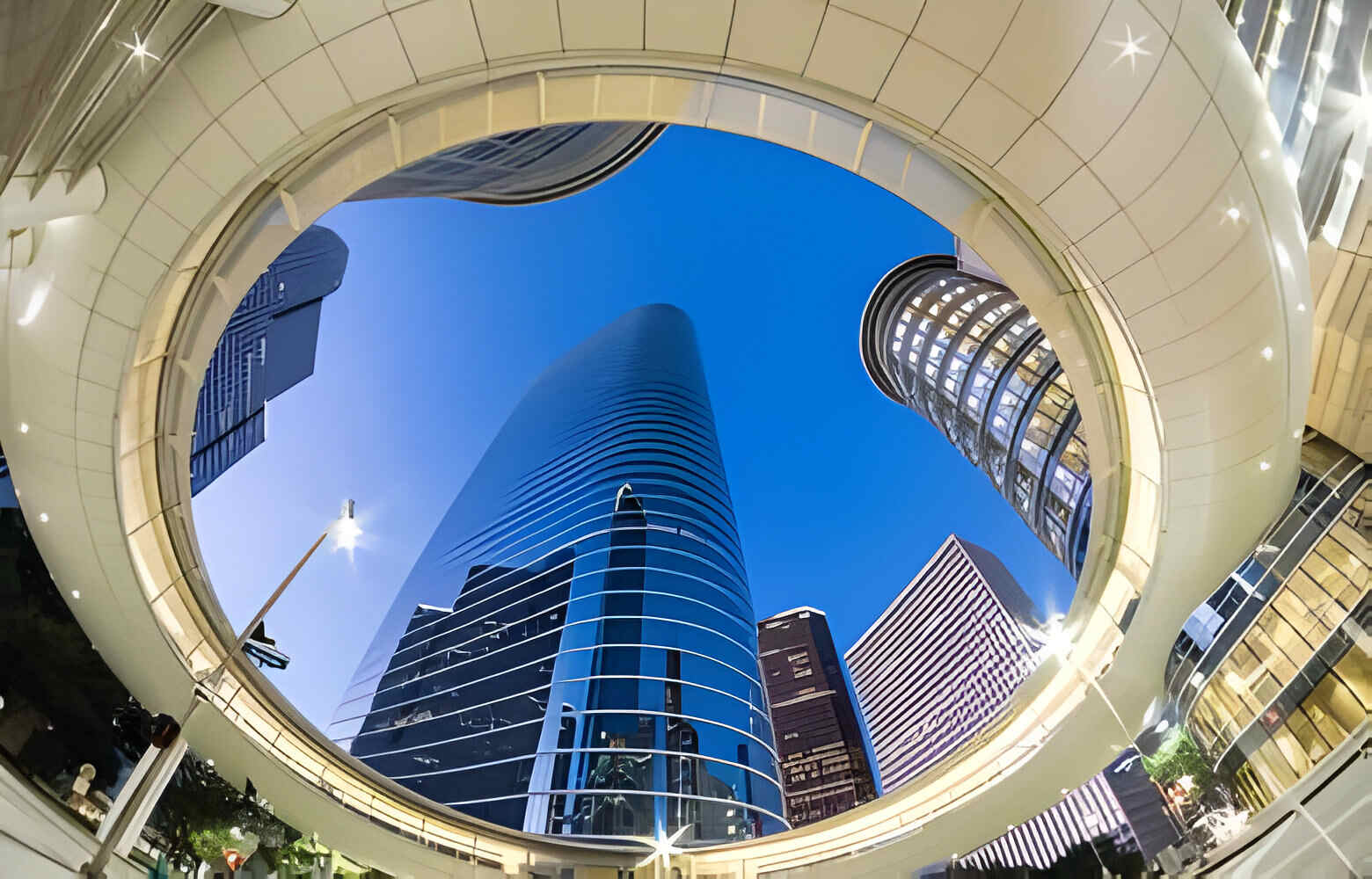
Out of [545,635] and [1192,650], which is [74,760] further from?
[545,635]

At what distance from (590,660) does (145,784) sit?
97.5ft

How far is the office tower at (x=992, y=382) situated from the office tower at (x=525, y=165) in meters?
14.1

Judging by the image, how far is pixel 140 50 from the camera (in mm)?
4562

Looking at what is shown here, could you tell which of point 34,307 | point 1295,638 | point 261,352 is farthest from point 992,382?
point 261,352

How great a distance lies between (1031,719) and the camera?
9.70 m

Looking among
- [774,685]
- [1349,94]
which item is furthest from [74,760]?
[774,685]

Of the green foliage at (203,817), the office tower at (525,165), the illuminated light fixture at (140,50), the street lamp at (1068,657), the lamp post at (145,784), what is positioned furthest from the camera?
the office tower at (525,165)

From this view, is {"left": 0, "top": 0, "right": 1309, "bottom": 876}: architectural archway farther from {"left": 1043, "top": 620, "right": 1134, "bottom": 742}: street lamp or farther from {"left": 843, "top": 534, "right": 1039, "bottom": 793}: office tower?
{"left": 843, "top": 534, "right": 1039, "bottom": 793}: office tower

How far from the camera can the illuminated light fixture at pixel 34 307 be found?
559 cm

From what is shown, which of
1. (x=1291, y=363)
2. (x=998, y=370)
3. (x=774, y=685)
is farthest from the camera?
(x=774, y=685)

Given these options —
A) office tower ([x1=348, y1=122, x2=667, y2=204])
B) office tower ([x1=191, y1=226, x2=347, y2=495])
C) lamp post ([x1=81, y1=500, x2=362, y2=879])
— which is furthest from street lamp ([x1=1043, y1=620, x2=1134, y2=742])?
office tower ([x1=191, y1=226, x2=347, y2=495])

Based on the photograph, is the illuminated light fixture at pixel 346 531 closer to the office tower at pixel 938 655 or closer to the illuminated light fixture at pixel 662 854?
the illuminated light fixture at pixel 662 854

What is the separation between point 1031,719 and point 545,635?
34261mm

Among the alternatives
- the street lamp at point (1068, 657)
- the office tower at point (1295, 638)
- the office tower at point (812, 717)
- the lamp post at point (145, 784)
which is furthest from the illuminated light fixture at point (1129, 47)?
the office tower at point (812, 717)
